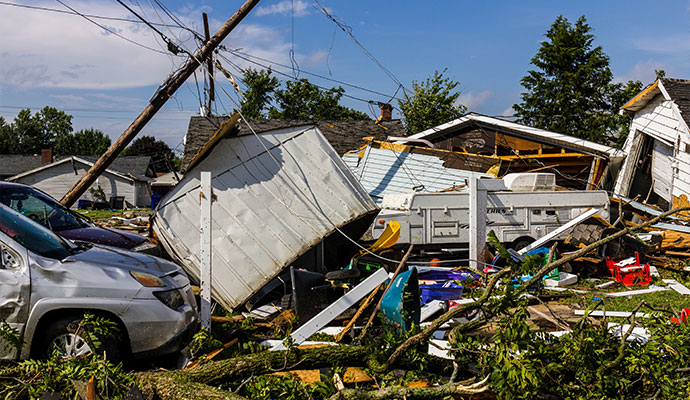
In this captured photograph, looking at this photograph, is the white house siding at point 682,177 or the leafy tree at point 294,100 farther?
the leafy tree at point 294,100

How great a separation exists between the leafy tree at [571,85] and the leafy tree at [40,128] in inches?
3067

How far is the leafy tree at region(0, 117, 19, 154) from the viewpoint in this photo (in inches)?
3100

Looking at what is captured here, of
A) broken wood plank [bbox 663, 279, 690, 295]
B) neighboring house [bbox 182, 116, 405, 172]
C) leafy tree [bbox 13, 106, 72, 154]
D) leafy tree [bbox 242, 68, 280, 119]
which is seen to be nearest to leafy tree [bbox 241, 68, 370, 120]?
leafy tree [bbox 242, 68, 280, 119]

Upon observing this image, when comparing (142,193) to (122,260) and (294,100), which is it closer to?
(294,100)

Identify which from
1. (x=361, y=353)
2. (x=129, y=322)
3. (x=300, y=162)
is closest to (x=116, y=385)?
(x=129, y=322)

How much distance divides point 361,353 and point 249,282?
323cm

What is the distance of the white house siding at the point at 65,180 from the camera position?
4088 cm

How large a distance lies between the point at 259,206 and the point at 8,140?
90068mm

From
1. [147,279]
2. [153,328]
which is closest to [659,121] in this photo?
[147,279]

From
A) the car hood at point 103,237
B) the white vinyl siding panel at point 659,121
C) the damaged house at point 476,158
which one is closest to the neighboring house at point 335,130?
the damaged house at point 476,158

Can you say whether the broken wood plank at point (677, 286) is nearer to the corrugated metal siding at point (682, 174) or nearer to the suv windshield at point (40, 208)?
the corrugated metal siding at point (682, 174)

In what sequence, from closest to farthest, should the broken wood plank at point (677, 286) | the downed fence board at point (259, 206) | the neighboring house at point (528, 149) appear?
the downed fence board at point (259, 206) < the broken wood plank at point (677, 286) < the neighboring house at point (528, 149)

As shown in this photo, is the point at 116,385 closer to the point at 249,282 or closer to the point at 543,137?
the point at 249,282

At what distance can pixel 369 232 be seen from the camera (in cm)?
1120
